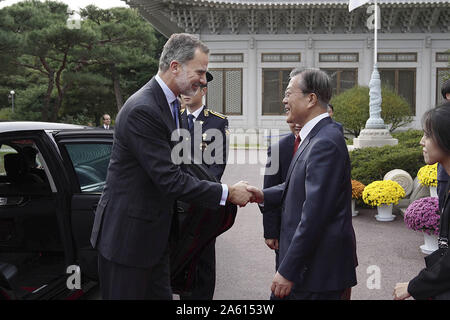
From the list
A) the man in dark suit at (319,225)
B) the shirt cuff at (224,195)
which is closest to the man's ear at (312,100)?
the man in dark suit at (319,225)

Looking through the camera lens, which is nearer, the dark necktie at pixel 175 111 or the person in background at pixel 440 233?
the person in background at pixel 440 233

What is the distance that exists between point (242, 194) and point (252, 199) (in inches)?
7.9

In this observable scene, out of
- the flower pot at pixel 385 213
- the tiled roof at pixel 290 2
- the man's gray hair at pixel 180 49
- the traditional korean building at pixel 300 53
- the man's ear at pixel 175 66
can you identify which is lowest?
the flower pot at pixel 385 213

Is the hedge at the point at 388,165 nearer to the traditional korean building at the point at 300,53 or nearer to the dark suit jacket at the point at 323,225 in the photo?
the dark suit jacket at the point at 323,225

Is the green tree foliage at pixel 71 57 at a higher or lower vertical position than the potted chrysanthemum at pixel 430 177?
higher

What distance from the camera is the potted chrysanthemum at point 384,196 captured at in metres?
7.02

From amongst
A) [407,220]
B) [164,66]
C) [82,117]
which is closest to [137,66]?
[82,117]

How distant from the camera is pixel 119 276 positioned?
2.27 metres

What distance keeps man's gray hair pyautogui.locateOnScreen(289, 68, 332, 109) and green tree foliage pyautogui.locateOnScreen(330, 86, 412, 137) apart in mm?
14815

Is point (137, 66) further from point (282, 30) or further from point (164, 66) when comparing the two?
point (164, 66)

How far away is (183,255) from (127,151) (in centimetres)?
94

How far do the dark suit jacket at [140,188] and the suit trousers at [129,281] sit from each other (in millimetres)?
A: 51

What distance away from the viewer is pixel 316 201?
202 cm

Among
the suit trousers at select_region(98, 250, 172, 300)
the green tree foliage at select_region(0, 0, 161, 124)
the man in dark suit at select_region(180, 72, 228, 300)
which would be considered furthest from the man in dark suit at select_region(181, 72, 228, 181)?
the green tree foliage at select_region(0, 0, 161, 124)
